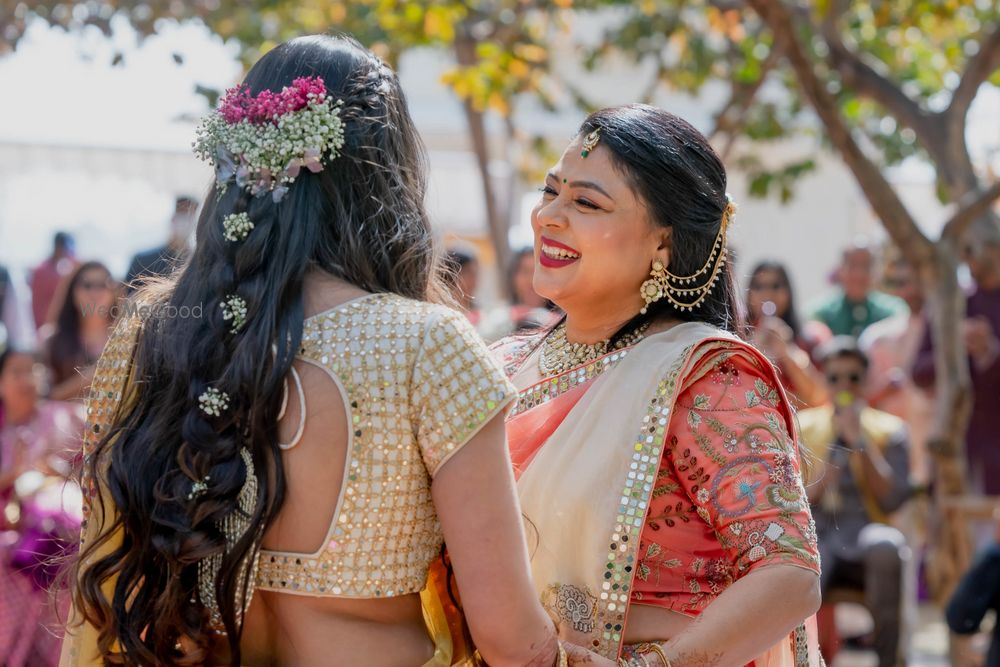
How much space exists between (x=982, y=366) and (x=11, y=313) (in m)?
5.80

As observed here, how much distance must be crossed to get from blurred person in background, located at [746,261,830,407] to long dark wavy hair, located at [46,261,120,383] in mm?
2929

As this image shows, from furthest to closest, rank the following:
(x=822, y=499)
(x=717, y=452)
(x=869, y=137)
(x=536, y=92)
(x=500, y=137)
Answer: (x=500, y=137) → (x=869, y=137) → (x=536, y=92) → (x=822, y=499) → (x=717, y=452)

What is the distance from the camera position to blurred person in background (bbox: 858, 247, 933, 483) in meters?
7.07

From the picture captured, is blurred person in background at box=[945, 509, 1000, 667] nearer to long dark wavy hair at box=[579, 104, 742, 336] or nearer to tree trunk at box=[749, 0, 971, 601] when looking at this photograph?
tree trunk at box=[749, 0, 971, 601]

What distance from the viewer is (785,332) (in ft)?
20.3

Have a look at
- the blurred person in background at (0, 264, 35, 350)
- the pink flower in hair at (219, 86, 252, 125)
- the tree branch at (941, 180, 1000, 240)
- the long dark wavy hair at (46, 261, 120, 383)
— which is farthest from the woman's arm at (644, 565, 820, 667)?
the blurred person in background at (0, 264, 35, 350)

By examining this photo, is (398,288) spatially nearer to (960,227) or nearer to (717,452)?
(717,452)

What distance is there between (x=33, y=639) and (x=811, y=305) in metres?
5.24

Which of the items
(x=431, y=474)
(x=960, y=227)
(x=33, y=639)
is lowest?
(x=33, y=639)

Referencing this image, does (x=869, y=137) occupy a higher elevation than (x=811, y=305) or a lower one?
higher

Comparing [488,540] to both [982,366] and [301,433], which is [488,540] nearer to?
[301,433]

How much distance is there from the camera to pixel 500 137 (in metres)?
16.2

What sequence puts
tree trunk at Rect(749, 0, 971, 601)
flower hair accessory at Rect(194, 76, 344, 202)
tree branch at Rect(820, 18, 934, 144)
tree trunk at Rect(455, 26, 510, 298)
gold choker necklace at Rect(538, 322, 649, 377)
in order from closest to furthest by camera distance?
1. flower hair accessory at Rect(194, 76, 344, 202)
2. gold choker necklace at Rect(538, 322, 649, 377)
3. tree trunk at Rect(749, 0, 971, 601)
4. tree branch at Rect(820, 18, 934, 144)
5. tree trunk at Rect(455, 26, 510, 298)

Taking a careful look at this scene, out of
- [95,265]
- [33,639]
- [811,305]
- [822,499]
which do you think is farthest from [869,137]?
[33,639]
